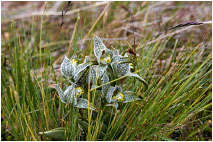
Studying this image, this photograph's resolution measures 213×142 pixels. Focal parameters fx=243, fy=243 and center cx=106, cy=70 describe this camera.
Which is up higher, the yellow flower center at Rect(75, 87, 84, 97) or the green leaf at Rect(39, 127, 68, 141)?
the yellow flower center at Rect(75, 87, 84, 97)

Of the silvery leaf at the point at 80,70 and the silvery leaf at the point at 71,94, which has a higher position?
the silvery leaf at the point at 80,70

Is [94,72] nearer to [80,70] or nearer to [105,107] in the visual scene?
[80,70]

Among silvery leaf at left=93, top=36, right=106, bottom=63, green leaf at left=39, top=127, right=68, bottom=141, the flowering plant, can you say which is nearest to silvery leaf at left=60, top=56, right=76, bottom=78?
the flowering plant

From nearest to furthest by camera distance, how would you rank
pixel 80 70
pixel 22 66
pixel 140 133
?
pixel 80 70, pixel 140 133, pixel 22 66

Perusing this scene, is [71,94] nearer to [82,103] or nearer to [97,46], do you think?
[82,103]

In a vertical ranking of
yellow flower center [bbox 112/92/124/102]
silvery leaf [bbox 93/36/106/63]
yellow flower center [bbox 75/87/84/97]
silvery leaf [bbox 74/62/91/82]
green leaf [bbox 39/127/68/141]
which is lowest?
green leaf [bbox 39/127/68/141]

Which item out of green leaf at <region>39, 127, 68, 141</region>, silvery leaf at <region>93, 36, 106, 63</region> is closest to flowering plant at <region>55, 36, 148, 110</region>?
silvery leaf at <region>93, 36, 106, 63</region>

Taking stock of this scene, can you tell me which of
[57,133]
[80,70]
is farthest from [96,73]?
[57,133]

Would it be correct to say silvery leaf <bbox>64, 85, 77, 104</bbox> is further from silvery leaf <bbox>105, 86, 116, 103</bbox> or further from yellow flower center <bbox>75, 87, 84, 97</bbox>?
silvery leaf <bbox>105, 86, 116, 103</bbox>

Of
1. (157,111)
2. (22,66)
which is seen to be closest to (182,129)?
(157,111)

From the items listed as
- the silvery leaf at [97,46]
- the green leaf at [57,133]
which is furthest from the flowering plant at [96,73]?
the green leaf at [57,133]

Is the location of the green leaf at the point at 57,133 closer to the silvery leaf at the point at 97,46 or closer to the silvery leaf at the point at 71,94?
the silvery leaf at the point at 71,94
